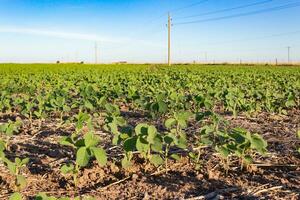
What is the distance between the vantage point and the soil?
343cm

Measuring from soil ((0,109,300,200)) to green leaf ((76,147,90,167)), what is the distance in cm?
30

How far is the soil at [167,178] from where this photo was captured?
3.43m

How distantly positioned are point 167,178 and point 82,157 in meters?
0.85

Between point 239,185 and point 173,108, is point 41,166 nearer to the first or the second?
point 239,185

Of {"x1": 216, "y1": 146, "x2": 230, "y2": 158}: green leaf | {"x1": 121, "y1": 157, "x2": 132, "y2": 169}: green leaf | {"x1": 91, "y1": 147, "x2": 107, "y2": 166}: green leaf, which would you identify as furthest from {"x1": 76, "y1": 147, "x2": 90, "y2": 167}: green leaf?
{"x1": 216, "y1": 146, "x2": 230, "y2": 158}: green leaf

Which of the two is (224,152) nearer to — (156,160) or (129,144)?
(156,160)

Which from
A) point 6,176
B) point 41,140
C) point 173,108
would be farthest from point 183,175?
point 173,108

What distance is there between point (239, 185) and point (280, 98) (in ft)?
15.4

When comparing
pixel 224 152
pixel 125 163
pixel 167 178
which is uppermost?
pixel 224 152

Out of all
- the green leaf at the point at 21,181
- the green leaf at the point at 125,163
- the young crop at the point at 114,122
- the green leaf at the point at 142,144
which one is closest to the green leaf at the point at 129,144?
the green leaf at the point at 142,144

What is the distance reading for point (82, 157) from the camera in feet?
10.9

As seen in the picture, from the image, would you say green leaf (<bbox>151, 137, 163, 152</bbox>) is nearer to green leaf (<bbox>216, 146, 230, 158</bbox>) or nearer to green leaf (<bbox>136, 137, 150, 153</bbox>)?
green leaf (<bbox>136, 137, 150, 153</bbox>)

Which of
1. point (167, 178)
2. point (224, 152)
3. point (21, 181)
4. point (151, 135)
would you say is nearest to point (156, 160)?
point (167, 178)

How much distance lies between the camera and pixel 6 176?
3.79m
